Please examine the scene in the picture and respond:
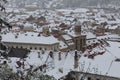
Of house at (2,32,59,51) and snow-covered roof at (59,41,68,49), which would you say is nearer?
house at (2,32,59,51)

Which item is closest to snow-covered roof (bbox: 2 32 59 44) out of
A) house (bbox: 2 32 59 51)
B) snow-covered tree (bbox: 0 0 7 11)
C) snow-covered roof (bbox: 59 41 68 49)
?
house (bbox: 2 32 59 51)

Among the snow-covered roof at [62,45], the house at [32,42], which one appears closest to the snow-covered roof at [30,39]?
the house at [32,42]

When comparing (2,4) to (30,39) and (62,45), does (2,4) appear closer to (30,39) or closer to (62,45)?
(62,45)

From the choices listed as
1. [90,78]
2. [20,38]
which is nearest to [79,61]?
[90,78]

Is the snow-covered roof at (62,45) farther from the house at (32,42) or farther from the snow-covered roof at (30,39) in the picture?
the snow-covered roof at (30,39)

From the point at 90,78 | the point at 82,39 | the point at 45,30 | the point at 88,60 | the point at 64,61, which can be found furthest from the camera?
the point at 45,30

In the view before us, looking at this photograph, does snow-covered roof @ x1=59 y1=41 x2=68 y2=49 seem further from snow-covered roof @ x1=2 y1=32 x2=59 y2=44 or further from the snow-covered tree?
the snow-covered tree

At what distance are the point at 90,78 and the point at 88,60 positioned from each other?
2665 millimetres

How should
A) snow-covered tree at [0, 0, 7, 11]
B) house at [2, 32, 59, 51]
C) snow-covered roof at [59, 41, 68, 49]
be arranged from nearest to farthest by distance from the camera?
snow-covered tree at [0, 0, 7, 11]
house at [2, 32, 59, 51]
snow-covered roof at [59, 41, 68, 49]

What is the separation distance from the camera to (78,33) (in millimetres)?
52781

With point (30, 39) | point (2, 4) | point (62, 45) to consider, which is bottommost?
point (62, 45)

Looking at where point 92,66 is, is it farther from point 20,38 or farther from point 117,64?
point 20,38

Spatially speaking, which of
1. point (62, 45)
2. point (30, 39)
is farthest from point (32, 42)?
point (62, 45)

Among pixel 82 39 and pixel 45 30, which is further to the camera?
pixel 45 30
